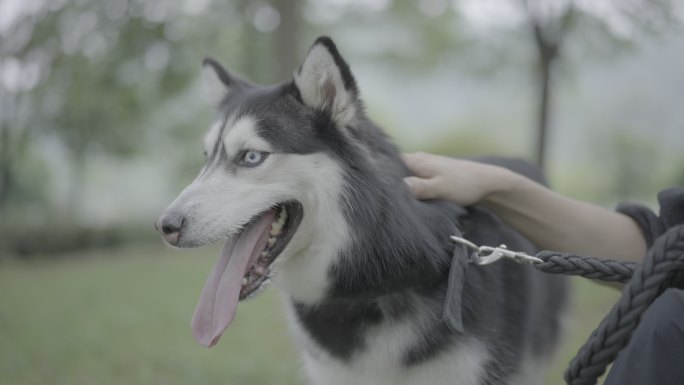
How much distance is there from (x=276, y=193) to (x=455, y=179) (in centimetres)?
75

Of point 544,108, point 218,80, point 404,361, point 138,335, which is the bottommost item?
point 138,335

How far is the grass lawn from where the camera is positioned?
16.1 feet

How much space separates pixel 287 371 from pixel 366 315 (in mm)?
2750

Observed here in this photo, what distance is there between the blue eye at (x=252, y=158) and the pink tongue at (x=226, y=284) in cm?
21

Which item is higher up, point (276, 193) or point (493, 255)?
point (276, 193)

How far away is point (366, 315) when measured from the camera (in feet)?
8.00

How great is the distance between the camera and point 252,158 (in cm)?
233

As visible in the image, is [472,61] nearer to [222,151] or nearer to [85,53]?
[85,53]

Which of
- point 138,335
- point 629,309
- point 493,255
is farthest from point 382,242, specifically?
point 138,335

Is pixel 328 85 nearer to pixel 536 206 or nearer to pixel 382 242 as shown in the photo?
pixel 382 242

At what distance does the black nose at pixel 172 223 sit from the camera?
2.09 m

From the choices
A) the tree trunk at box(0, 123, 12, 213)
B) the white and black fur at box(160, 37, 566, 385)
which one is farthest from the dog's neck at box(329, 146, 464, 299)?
the tree trunk at box(0, 123, 12, 213)

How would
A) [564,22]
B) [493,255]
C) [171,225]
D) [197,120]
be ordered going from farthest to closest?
1. [197,120]
2. [564,22]
3. [493,255]
4. [171,225]

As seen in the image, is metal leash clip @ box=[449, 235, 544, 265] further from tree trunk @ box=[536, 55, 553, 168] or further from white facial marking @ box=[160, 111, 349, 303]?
tree trunk @ box=[536, 55, 553, 168]
